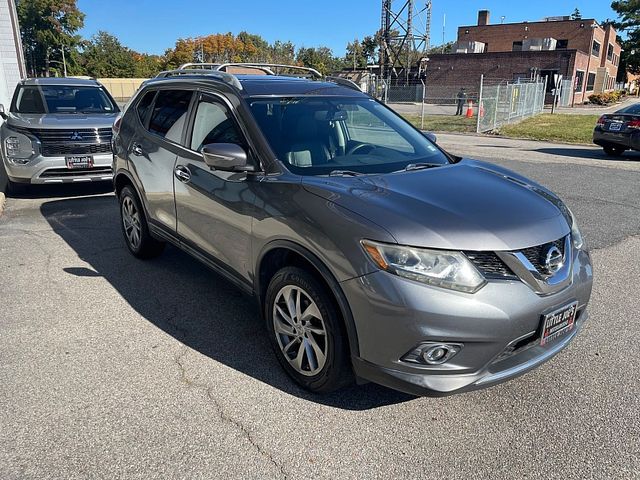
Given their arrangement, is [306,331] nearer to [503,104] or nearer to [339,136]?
[339,136]

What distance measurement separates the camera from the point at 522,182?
3.56 metres

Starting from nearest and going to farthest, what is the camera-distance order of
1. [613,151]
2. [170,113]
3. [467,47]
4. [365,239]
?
Answer: [365,239] → [170,113] → [613,151] → [467,47]

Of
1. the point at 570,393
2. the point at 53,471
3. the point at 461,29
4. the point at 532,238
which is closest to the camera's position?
the point at 53,471

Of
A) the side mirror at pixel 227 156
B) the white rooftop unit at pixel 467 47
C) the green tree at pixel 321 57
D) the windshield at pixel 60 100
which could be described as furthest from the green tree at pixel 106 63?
the side mirror at pixel 227 156

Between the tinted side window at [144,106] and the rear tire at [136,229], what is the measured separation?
73 centimetres

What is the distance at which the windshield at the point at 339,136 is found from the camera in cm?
348

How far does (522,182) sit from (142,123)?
11.7 feet

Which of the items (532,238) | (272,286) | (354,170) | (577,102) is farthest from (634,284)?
(577,102)

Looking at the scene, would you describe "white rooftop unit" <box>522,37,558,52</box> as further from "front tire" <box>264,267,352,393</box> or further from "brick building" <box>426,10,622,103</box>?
"front tire" <box>264,267,352,393</box>

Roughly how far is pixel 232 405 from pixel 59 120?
279 inches

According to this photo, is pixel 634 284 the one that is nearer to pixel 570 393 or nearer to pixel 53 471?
pixel 570 393

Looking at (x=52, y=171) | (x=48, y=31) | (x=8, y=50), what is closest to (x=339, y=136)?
(x=52, y=171)

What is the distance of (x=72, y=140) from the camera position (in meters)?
8.14

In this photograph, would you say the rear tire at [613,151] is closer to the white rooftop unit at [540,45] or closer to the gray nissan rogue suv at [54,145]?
the gray nissan rogue suv at [54,145]
